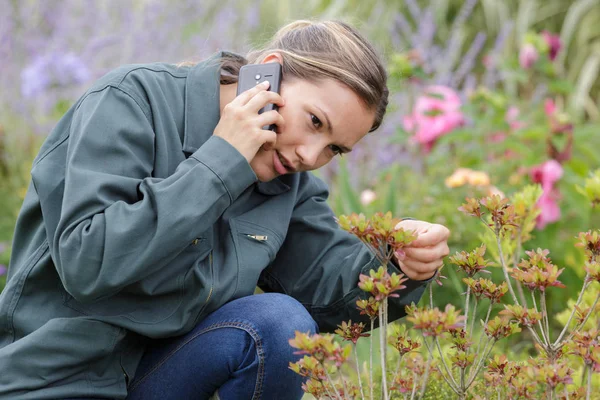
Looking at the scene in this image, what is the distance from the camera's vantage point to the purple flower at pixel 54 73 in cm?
330

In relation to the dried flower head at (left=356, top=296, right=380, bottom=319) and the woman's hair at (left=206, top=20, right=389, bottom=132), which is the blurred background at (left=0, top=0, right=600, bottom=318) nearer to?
the woman's hair at (left=206, top=20, right=389, bottom=132)

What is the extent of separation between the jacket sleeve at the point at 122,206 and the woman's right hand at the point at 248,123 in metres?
0.03

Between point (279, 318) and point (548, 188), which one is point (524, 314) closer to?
point (279, 318)

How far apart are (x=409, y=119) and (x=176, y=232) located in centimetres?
218

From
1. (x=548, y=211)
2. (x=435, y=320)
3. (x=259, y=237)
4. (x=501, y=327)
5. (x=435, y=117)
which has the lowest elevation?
(x=548, y=211)

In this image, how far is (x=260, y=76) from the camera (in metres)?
1.60

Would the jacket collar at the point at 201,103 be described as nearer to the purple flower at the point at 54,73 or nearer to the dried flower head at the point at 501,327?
the dried flower head at the point at 501,327

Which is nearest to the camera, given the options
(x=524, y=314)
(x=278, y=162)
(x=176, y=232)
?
(x=524, y=314)

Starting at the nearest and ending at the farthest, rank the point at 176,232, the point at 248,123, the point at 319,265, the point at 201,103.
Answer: the point at 176,232 → the point at 248,123 → the point at 201,103 → the point at 319,265

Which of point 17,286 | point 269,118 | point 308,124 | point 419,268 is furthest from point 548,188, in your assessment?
point 17,286

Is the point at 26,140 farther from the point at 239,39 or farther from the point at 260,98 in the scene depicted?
the point at 260,98

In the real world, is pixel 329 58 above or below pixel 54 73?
above

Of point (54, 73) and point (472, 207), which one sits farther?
point (54, 73)

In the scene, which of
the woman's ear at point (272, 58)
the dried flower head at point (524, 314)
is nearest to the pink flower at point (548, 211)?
the woman's ear at point (272, 58)
